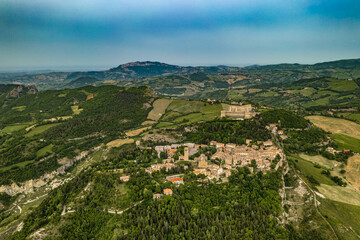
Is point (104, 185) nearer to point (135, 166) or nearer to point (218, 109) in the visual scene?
point (135, 166)

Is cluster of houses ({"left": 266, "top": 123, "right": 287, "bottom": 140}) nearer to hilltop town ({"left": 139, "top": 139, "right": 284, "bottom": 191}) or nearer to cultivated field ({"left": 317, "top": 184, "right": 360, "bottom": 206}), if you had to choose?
hilltop town ({"left": 139, "top": 139, "right": 284, "bottom": 191})

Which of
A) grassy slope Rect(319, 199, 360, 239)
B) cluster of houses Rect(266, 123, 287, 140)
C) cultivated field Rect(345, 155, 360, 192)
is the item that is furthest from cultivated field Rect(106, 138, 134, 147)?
cultivated field Rect(345, 155, 360, 192)

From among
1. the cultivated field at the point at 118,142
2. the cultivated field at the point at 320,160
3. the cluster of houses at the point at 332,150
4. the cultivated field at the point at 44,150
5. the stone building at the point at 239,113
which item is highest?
the stone building at the point at 239,113

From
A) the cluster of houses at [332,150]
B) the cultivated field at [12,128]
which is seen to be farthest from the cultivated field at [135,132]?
the cluster of houses at [332,150]

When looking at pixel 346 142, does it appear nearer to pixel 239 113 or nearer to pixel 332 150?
pixel 332 150

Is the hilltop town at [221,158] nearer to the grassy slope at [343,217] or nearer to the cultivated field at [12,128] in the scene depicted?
the grassy slope at [343,217]

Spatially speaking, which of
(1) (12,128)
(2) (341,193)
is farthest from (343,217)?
(1) (12,128)
